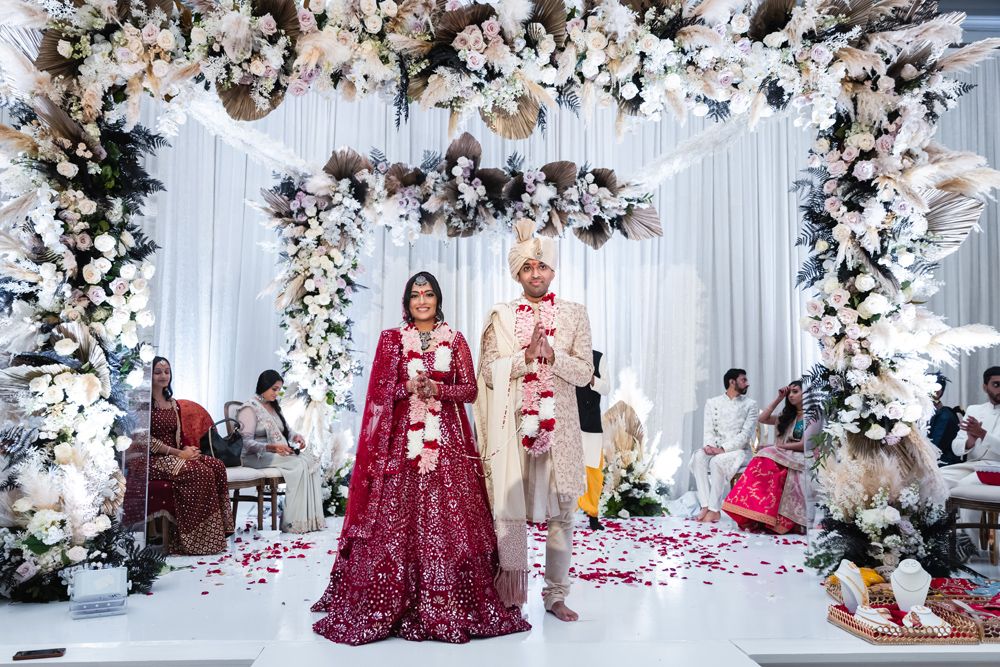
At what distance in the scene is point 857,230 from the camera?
4523 mm

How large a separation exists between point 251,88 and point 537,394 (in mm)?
2309

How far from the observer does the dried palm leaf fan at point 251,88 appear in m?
4.23

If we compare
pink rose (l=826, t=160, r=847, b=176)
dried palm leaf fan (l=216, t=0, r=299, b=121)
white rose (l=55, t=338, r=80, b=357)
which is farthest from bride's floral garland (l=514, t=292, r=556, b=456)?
white rose (l=55, t=338, r=80, b=357)

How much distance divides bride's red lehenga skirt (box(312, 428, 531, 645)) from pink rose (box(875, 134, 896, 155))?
2.93 meters

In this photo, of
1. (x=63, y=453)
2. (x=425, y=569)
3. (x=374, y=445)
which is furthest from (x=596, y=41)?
(x=63, y=453)

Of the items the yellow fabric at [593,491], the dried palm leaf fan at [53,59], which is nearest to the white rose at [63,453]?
the dried palm leaf fan at [53,59]

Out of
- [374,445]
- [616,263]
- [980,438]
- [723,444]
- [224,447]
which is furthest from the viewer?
[616,263]

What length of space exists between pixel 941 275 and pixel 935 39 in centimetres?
548

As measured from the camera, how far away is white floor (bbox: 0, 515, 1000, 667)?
3373 mm

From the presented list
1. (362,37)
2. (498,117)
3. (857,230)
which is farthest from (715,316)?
(362,37)

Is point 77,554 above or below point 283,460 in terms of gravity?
below

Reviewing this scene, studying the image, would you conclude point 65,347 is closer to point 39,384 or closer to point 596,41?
point 39,384

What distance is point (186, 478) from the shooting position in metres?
5.70

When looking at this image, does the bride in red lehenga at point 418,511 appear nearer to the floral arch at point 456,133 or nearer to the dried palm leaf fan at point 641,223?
the floral arch at point 456,133
